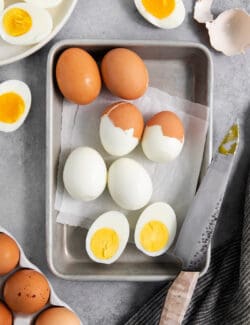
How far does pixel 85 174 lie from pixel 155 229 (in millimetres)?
152

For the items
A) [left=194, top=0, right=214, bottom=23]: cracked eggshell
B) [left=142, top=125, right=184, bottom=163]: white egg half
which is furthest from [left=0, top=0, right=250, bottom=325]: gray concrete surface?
[left=142, top=125, right=184, bottom=163]: white egg half

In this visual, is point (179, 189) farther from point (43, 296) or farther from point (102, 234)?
point (43, 296)

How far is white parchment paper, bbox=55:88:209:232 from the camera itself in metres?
1.21

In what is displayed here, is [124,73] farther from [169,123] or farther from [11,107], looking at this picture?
[11,107]

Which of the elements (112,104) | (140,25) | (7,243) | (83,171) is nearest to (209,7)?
(140,25)

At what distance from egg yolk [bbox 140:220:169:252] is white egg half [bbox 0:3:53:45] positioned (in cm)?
37

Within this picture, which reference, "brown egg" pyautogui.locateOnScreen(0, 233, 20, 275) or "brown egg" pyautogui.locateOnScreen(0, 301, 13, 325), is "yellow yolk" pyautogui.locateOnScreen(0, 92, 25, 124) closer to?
"brown egg" pyautogui.locateOnScreen(0, 233, 20, 275)

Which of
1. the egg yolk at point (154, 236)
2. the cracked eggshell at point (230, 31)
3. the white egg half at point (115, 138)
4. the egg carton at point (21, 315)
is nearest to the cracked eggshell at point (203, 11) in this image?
the cracked eggshell at point (230, 31)

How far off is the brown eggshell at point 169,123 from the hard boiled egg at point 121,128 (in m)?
0.03

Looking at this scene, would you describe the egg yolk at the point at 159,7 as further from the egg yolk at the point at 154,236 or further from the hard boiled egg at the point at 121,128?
the egg yolk at the point at 154,236

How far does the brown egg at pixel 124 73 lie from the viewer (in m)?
1.13

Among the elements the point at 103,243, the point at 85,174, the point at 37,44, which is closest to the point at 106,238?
the point at 103,243

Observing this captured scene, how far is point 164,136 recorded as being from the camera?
3.72 ft

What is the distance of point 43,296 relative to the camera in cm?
112
